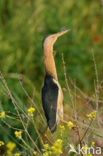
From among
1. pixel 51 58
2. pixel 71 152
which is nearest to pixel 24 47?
pixel 51 58

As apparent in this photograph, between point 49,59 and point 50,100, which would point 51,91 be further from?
point 49,59

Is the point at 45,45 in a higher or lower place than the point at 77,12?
higher

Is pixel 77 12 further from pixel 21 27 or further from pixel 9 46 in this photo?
pixel 9 46

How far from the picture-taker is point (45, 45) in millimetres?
1826

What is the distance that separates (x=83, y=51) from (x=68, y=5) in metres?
0.84

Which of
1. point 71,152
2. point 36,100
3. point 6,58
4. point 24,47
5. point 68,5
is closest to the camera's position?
point 71,152

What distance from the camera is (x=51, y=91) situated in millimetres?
1902

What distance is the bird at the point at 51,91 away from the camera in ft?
6.00

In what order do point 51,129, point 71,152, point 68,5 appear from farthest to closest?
point 68,5 < point 51,129 < point 71,152

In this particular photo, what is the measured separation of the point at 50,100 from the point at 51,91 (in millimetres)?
51

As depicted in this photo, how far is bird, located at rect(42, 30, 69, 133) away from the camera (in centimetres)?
183

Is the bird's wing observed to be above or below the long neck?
below

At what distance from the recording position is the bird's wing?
1.82 m

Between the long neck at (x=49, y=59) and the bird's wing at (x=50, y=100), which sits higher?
the long neck at (x=49, y=59)
